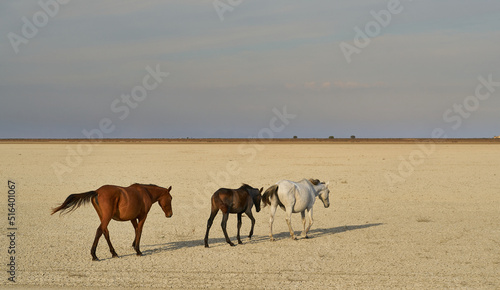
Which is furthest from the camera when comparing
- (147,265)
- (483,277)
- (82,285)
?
(147,265)

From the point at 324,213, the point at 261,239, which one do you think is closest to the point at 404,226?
the point at 324,213

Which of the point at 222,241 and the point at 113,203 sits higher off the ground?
the point at 113,203

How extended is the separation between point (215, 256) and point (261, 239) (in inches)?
79.6

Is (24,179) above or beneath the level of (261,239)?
above

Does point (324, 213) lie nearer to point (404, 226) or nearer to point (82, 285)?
point (404, 226)

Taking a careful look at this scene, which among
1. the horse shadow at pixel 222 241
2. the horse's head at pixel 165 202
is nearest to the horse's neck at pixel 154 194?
the horse's head at pixel 165 202

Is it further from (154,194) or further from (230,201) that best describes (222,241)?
(154,194)

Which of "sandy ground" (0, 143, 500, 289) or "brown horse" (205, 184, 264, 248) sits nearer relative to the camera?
"sandy ground" (0, 143, 500, 289)

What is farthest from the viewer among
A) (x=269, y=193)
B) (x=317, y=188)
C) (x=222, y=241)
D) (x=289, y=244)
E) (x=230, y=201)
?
(x=317, y=188)

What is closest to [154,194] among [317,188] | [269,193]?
[269,193]

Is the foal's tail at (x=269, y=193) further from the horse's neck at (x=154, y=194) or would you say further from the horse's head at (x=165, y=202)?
the horse's neck at (x=154, y=194)

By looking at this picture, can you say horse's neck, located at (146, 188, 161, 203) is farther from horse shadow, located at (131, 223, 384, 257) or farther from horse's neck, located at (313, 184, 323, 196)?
horse's neck, located at (313, 184, 323, 196)

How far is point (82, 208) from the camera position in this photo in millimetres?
16844

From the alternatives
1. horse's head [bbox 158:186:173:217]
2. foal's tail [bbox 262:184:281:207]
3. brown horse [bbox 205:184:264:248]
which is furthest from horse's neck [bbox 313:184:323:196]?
horse's head [bbox 158:186:173:217]
